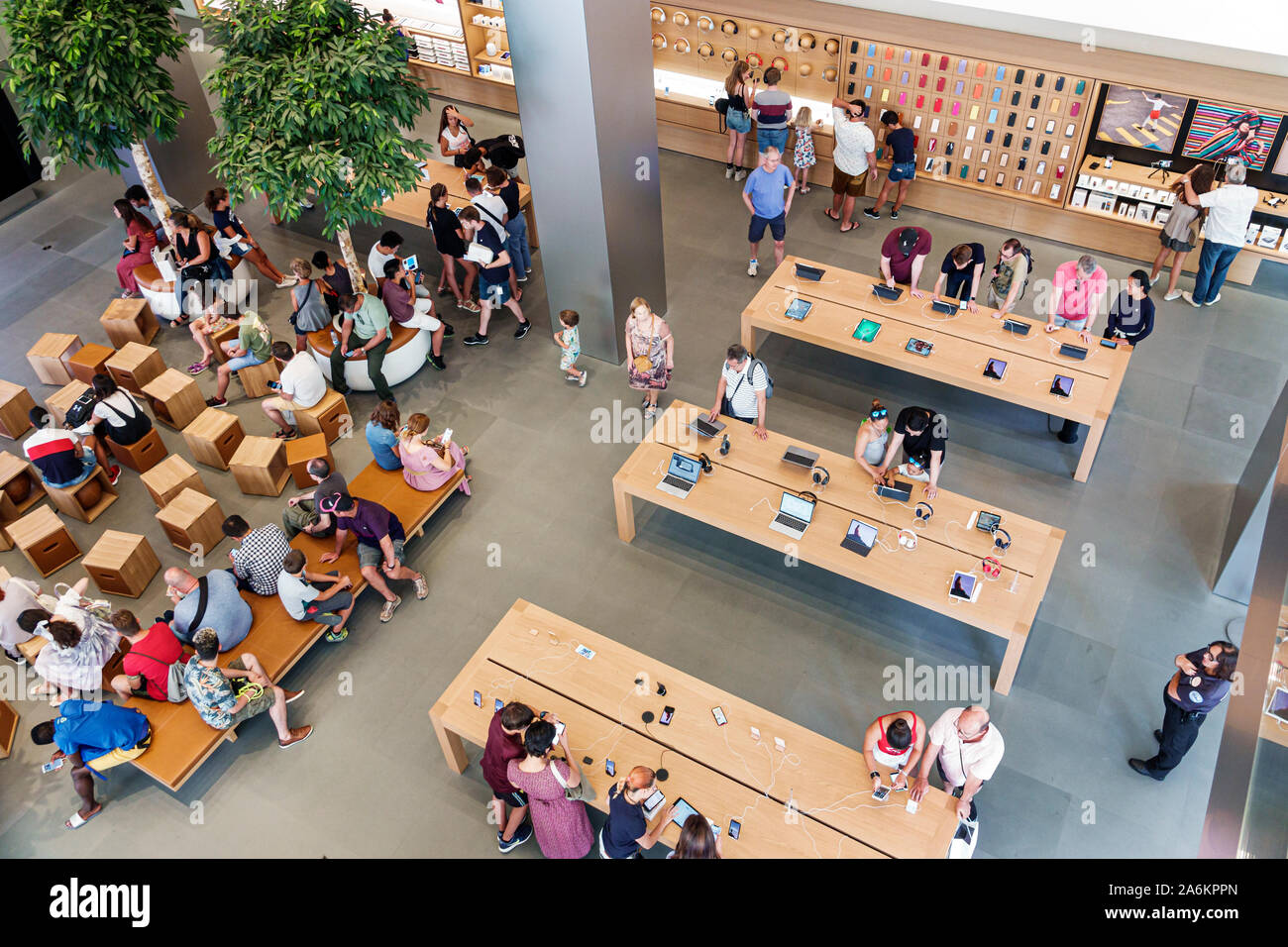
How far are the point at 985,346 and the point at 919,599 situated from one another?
8.91 ft

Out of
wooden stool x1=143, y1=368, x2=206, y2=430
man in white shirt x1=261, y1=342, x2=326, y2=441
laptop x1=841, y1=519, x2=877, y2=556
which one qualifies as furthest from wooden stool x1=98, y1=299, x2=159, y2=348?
laptop x1=841, y1=519, x2=877, y2=556

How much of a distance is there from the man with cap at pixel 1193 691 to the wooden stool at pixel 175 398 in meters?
7.91

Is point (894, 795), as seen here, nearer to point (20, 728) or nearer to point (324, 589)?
point (324, 589)

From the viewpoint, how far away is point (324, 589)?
265 inches

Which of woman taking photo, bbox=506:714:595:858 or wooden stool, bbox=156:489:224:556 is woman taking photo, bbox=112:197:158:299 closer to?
wooden stool, bbox=156:489:224:556

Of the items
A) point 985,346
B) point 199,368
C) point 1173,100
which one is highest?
point 1173,100

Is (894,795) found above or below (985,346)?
below

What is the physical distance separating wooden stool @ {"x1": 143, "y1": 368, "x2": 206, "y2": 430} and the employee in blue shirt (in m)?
3.28

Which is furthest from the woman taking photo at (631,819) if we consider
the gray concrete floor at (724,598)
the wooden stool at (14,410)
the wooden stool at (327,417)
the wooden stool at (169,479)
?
the wooden stool at (14,410)

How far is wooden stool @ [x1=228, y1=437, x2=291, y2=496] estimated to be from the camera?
7785mm

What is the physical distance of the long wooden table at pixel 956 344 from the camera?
740 cm

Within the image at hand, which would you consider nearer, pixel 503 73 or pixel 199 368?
pixel 199 368
